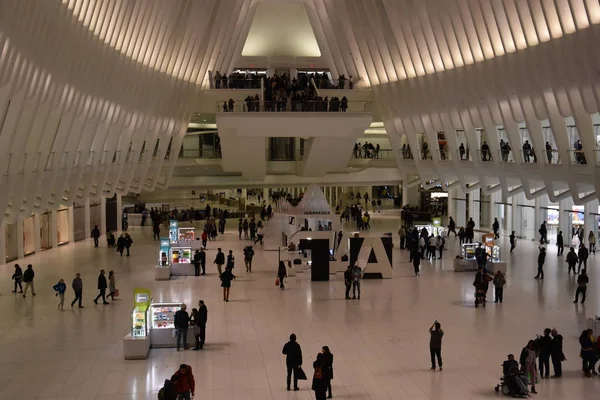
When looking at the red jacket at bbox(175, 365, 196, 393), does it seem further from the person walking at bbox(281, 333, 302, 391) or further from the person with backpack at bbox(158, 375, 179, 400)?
the person walking at bbox(281, 333, 302, 391)

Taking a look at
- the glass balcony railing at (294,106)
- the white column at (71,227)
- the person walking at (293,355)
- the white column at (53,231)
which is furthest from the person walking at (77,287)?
the white column at (71,227)

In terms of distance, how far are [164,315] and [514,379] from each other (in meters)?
7.41

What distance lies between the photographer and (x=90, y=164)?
29.0 meters

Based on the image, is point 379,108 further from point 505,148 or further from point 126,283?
point 126,283

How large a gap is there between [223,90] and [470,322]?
24.6 m

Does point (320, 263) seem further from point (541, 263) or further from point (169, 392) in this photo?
point (169, 392)

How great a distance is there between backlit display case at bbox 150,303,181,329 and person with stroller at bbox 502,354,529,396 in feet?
22.9

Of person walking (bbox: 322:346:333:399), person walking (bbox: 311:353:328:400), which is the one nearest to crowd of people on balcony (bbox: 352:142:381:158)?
person walking (bbox: 322:346:333:399)

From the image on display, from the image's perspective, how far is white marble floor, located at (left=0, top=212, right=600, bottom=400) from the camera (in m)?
14.4

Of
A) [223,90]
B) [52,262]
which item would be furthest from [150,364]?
[223,90]

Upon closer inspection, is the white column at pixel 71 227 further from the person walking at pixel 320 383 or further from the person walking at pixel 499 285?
the person walking at pixel 320 383

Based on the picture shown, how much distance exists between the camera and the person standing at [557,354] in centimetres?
1466

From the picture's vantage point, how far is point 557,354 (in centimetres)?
1472

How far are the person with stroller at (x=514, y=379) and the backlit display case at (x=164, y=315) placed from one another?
6984mm
